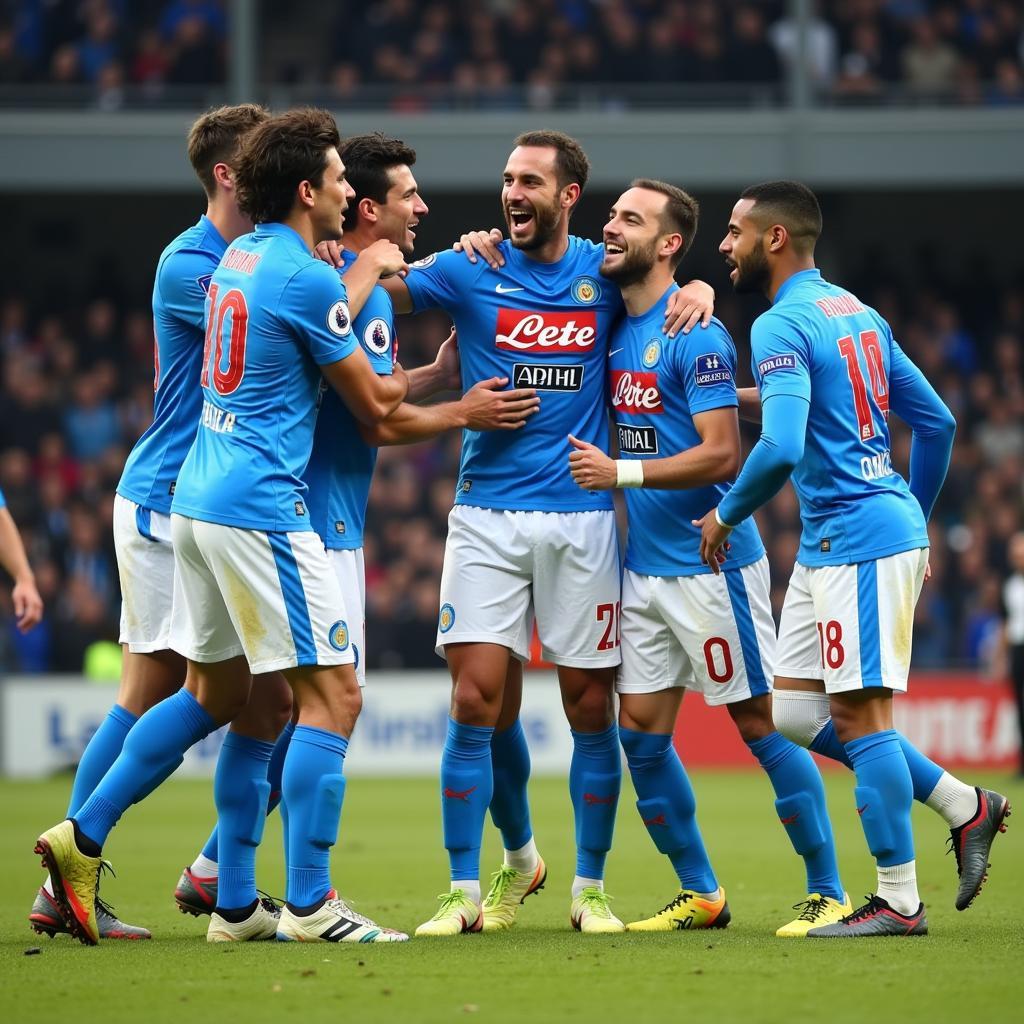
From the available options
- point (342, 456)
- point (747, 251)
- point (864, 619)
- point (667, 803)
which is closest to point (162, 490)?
point (342, 456)

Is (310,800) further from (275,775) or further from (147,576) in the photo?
(147,576)

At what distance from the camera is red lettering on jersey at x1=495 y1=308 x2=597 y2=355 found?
6.38 m

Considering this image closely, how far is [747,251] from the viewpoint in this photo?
6.23 metres

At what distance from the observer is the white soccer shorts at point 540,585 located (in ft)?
20.6

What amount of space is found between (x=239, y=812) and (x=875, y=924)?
2.24m

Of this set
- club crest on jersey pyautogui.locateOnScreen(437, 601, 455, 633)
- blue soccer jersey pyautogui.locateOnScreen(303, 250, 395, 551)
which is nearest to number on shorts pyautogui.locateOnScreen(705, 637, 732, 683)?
club crest on jersey pyautogui.locateOnScreen(437, 601, 455, 633)

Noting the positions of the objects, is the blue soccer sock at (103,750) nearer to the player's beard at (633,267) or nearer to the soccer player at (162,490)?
the soccer player at (162,490)

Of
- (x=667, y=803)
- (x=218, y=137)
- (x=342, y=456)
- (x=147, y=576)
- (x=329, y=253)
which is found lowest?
(x=667, y=803)

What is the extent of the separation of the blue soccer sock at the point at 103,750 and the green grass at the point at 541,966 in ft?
1.87

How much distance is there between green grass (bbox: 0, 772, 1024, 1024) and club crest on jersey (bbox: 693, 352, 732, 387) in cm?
198

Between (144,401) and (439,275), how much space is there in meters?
14.7

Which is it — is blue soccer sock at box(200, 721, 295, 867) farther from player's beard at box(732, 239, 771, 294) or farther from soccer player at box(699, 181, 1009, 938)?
player's beard at box(732, 239, 771, 294)

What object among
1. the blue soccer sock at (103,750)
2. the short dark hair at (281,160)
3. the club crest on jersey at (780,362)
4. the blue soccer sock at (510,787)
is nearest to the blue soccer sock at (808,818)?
the blue soccer sock at (510,787)

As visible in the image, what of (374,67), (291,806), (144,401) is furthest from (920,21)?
(291,806)
